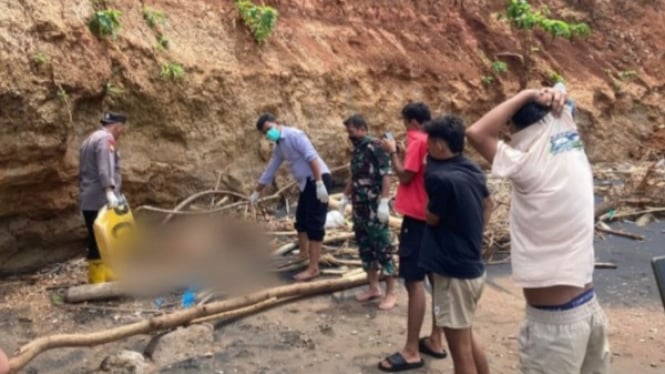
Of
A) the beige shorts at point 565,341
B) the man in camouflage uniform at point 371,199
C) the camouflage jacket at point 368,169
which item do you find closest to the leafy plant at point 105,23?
the man in camouflage uniform at point 371,199

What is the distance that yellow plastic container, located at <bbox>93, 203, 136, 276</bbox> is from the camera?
6898 mm

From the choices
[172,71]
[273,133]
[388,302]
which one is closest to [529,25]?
[172,71]

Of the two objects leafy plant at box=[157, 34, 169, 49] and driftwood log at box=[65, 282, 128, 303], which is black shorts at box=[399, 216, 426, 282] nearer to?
driftwood log at box=[65, 282, 128, 303]

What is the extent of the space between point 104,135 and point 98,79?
1157mm

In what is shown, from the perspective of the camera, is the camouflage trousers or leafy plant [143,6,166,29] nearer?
the camouflage trousers

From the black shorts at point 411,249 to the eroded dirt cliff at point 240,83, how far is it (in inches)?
153

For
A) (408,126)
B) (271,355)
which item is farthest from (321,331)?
(408,126)

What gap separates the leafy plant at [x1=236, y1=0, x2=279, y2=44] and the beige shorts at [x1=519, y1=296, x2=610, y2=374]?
26.6ft

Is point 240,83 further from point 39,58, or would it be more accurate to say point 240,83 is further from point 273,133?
point 39,58

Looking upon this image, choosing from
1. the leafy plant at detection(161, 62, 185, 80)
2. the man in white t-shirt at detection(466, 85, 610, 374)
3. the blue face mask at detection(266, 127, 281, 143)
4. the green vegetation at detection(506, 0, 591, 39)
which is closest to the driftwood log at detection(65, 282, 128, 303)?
the blue face mask at detection(266, 127, 281, 143)

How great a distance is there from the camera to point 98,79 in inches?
313

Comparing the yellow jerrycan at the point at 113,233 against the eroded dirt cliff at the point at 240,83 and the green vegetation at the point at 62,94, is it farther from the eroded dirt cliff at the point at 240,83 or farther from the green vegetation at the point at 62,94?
the green vegetation at the point at 62,94

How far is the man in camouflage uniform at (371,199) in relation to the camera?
253 inches

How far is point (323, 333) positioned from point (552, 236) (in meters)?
3.22
